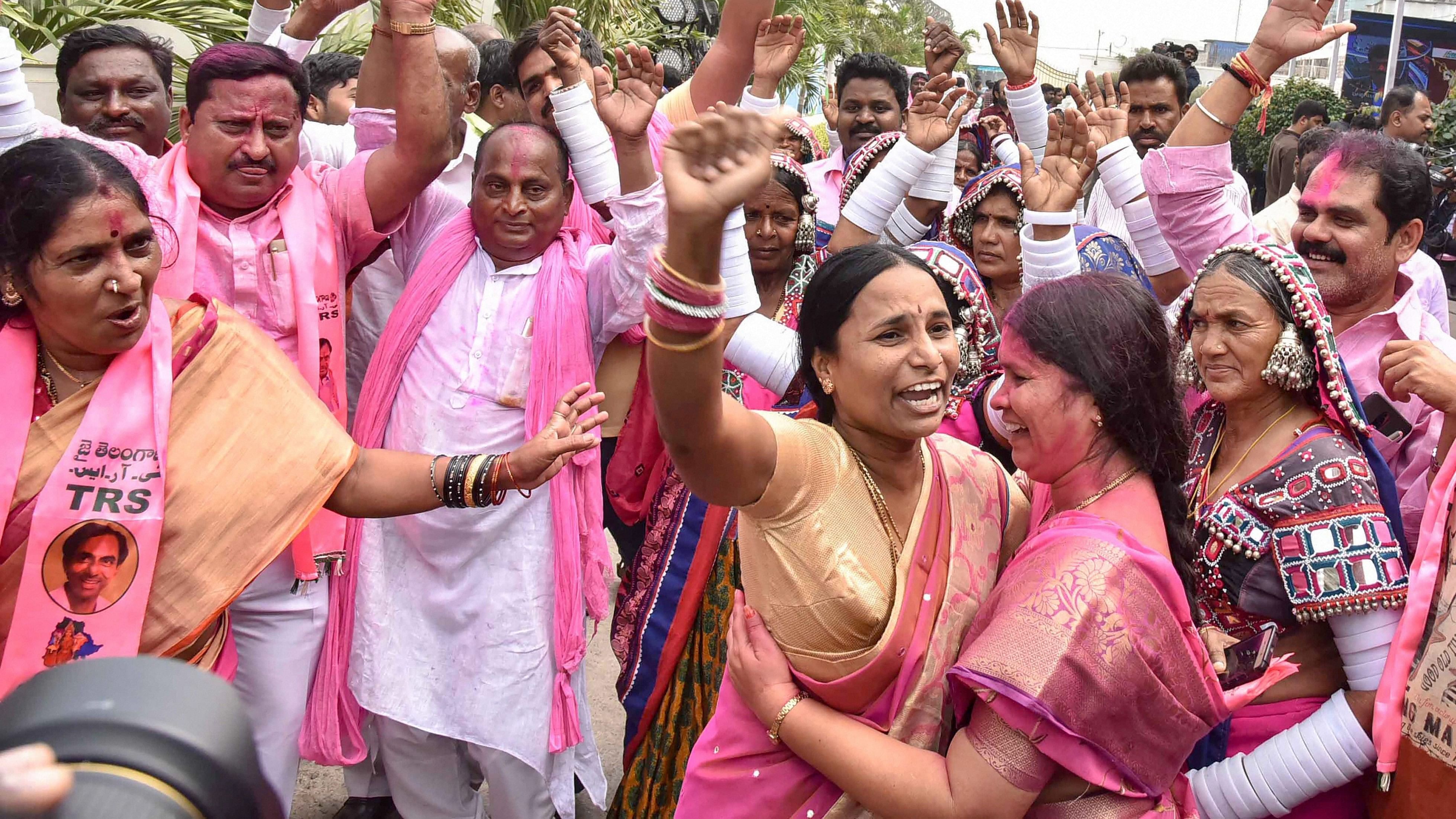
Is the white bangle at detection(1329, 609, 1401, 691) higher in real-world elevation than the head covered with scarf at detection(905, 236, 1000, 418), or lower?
lower

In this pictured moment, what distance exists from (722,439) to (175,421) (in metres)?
1.33

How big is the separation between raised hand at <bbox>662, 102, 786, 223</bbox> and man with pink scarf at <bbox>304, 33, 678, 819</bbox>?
1.64 metres

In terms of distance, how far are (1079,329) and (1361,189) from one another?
1.53 metres

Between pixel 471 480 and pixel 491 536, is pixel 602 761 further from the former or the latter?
pixel 471 480

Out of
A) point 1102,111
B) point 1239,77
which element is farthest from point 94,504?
point 1239,77

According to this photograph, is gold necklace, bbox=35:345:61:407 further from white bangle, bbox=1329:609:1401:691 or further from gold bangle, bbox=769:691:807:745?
white bangle, bbox=1329:609:1401:691

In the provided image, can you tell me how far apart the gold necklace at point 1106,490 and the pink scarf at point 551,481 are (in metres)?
1.63

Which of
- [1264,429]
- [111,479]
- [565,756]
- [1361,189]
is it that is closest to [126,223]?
[111,479]

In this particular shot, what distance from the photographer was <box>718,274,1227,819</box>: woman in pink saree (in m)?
1.72

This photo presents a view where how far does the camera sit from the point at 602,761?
13.4ft

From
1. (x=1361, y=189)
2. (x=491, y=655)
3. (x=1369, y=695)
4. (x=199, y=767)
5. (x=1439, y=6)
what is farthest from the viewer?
(x=1439, y=6)

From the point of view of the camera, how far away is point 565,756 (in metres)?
3.31

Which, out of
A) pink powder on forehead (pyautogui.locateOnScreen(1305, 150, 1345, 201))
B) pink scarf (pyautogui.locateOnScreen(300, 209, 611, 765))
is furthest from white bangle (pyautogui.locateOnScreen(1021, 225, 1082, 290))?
pink scarf (pyautogui.locateOnScreen(300, 209, 611, 765))

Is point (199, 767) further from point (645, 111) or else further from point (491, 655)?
point (645, 111)
